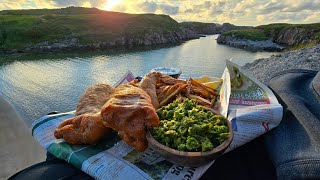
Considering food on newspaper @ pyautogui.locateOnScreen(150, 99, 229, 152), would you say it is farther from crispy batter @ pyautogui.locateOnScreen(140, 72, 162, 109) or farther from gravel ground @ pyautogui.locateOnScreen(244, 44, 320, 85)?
gravel ground @ pyautogui.locateOnScreen(244, 44, 320, 85)

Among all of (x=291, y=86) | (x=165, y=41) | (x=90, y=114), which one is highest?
(x=291, y=86)

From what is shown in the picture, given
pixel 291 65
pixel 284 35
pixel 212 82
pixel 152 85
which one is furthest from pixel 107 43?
pixel 152 85

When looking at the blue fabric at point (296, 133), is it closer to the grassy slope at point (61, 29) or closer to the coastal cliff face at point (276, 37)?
the grassy slope at point (61, 29)

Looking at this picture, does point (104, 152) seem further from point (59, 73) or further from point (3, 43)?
point (3, 43)

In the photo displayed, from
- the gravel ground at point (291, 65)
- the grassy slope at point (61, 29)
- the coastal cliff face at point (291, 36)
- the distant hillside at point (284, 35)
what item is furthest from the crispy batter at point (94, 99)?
the coastal cliff face at point (291, 36)


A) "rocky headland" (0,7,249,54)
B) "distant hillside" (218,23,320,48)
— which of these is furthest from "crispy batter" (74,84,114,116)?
"distant hillside" (218,23,320,48)

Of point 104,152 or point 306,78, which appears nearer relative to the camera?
point 104,152

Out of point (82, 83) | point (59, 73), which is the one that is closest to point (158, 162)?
point (82, 83)
